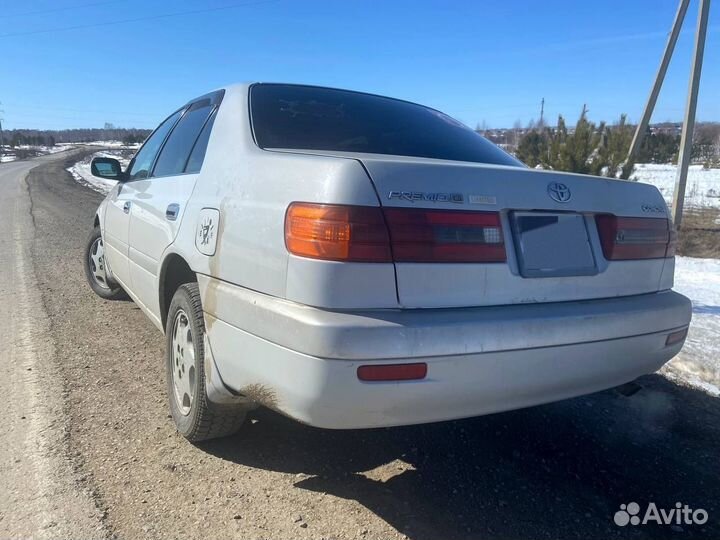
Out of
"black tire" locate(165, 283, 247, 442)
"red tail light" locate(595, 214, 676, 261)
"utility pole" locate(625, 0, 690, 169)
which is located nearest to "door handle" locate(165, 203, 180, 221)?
"black tire" locate(165, 283, 247, 442)

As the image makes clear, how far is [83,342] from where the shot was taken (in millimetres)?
4113

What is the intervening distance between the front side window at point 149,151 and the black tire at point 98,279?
3.41 feet

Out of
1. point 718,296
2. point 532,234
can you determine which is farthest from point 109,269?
point 718,296

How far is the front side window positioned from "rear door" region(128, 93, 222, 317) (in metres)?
0.15

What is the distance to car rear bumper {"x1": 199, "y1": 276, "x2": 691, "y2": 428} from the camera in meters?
1.80

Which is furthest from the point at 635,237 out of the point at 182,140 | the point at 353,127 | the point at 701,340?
the point at 182,140

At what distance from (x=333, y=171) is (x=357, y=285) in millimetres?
407

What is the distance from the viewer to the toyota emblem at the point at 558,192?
215 cm

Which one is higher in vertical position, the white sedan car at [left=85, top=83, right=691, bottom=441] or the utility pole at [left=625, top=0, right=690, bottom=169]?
the utility pole at [left=625, top=0, right=690, bottom=169]

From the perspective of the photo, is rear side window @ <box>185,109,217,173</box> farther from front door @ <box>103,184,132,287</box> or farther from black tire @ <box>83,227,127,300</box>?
black tire @ <box>83,227,127,300</box>

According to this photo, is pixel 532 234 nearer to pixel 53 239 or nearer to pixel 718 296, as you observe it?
pixel 718 296

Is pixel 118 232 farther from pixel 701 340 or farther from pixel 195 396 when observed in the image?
pixel 701 340

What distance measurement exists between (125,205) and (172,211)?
1.29 meters

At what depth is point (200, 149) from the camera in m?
2.91
